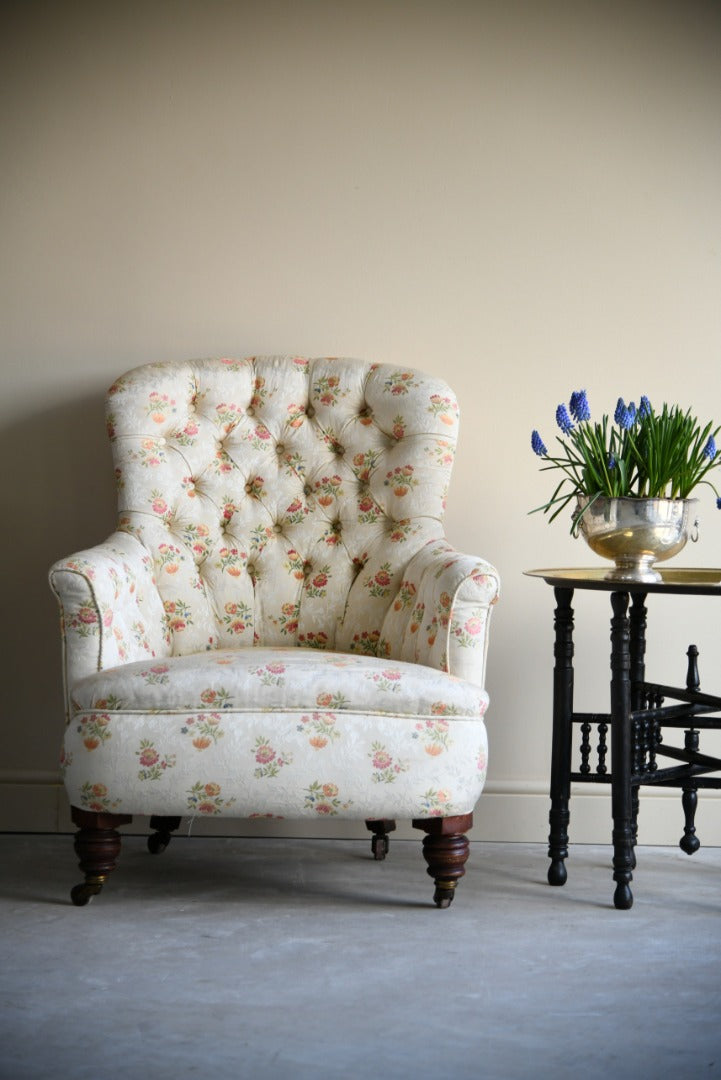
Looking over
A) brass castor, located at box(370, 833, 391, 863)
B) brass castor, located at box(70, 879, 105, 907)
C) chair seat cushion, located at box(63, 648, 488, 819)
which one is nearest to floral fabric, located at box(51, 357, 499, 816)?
chair seat cushion, located at box(63, 648, 488, 819)

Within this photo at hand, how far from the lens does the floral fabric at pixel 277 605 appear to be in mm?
1820

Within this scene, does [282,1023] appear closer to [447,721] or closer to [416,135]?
[447,721]

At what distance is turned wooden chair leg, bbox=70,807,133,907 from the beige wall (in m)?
0.77

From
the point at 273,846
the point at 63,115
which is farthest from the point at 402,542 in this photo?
the point at 63,115

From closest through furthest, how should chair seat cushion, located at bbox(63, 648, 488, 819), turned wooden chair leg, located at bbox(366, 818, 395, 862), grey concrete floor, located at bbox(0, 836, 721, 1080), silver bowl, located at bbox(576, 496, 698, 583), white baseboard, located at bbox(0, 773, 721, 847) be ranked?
grey concrete floor, located at bbox(0, 836, 721, 1080) < chair seat cushion, located at bbox(63, 648, 488, 819) < silver bowl, located at bbox(576, 496, 698, 583) < turned wooden chair leg, located at bbox(366, 818, 395, 862) < white baseboard, located at bbox(0, 773, 721, 847)

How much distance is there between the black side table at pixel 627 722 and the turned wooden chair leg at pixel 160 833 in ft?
2.60

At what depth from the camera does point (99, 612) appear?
6.32 feet

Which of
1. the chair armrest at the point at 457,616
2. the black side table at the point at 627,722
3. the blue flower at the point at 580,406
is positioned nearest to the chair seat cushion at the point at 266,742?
the chair armrest at the point at 457,616

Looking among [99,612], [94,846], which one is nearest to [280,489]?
[99,612]

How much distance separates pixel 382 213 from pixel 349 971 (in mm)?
1716

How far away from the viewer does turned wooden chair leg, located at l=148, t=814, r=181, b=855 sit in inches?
90.3

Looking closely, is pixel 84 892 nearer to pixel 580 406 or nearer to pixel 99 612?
pixel 99 612

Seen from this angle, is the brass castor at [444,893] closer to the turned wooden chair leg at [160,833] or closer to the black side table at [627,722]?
the black side table at [627,722]

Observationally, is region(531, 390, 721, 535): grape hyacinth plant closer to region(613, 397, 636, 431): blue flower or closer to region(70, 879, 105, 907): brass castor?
region(613, 397, 636, 431): blue flower
